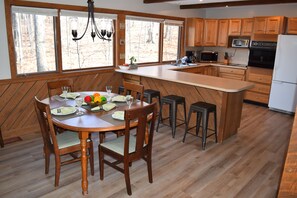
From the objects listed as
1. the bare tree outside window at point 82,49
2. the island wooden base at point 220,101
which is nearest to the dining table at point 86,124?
the island wooden base at point 220,101

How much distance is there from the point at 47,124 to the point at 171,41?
15.6 ft

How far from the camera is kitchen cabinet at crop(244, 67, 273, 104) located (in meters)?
5.79

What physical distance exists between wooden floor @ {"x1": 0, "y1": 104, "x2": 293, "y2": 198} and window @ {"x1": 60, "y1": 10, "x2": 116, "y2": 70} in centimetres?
163

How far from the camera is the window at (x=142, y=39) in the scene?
5569 mm

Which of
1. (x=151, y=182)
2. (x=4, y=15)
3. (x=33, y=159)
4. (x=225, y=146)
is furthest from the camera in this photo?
(x=225, y=146)

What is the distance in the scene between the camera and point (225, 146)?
3.83 meters

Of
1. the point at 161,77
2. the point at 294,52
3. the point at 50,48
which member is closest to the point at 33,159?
the point at 50,48

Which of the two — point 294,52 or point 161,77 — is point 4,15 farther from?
point 294,52

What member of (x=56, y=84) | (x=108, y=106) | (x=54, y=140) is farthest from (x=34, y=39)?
(x=54, y=140)

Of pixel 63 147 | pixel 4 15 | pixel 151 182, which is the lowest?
pixel 151 182

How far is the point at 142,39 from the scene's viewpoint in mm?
5914

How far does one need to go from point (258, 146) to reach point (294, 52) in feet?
8.31

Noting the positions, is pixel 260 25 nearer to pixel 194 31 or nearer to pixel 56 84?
pixel 194 31

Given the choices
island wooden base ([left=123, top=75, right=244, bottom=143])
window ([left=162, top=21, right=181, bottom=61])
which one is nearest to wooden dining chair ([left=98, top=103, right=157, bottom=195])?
island wooden base ([left=123, top=75, right=244, bottom=143])
